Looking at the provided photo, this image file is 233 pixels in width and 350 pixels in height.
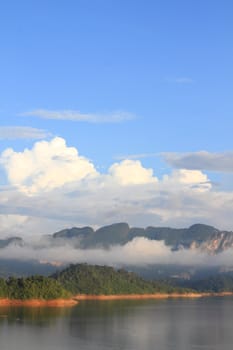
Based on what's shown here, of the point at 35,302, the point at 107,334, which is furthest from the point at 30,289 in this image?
the point at 107,334

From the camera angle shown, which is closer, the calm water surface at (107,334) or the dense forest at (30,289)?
the calm water surface at (107,334)

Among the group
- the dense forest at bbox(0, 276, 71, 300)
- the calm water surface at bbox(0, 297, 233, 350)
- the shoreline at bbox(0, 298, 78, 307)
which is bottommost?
the calm water surface at bbox(0, 297, 233, 350)

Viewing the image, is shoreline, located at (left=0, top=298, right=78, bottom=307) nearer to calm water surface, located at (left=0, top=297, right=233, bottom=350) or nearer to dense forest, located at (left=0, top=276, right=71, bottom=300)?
dense forest, located at (left=0, top=276, right=71, bottom=300)

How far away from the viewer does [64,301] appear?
142 m

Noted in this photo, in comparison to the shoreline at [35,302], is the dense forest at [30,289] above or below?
above

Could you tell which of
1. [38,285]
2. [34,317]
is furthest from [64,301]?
[34,317]

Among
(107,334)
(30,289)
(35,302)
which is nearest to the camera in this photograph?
(107,334)

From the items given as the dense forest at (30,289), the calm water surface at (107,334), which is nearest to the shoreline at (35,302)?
the dense forest at (30,289)

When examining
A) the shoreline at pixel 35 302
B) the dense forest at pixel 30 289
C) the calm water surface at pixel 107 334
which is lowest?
the calm water surface at pixel 107 334

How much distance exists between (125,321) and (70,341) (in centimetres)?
2943

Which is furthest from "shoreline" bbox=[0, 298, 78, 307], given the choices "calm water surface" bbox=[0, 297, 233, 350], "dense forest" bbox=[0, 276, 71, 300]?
"calm water surface" bbox=[0, 297, 233, 350]

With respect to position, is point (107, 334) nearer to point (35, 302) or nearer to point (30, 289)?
point (35, 302)

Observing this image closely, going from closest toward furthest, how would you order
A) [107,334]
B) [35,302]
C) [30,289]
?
1. [107,334]
2. [35,302]
3. [30,289]

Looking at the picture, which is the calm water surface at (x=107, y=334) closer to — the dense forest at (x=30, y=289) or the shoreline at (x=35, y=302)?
the shoreline at (x=35, y=302)
